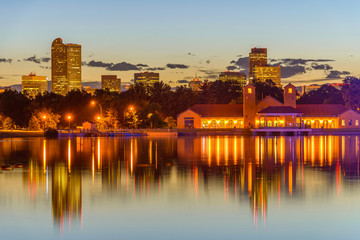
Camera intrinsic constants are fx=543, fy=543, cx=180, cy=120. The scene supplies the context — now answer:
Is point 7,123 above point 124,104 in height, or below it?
below

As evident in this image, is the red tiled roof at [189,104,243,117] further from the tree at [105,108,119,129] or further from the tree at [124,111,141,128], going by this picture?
the tree at [105,108,119,129]

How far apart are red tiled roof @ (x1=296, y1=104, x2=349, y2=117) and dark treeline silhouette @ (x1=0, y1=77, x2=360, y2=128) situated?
1147 cm

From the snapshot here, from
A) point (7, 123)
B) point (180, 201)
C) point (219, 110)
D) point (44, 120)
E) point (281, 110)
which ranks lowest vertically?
point (180, 201)

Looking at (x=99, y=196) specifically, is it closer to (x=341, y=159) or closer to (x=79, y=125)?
(x=341, y=159)

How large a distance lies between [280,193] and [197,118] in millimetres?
82077

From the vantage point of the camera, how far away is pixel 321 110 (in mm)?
104500

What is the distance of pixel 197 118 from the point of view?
338 feet

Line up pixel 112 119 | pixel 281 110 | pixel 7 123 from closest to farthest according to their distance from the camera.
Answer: pixel 281 110 → pixel 112 119 → pixel 7 123

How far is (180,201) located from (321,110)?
→ 8919 cm

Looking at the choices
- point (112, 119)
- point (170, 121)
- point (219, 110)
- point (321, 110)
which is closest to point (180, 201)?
point (112, 119)

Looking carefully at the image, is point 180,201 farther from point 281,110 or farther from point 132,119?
point 132,119

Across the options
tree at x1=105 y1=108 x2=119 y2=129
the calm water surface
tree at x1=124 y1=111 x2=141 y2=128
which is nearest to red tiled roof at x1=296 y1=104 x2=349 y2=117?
tree at x1=124 y1=111 x2=141 y2=128

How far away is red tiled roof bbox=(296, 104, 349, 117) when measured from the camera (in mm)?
103375

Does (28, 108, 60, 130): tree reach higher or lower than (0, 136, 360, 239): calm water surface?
higher
